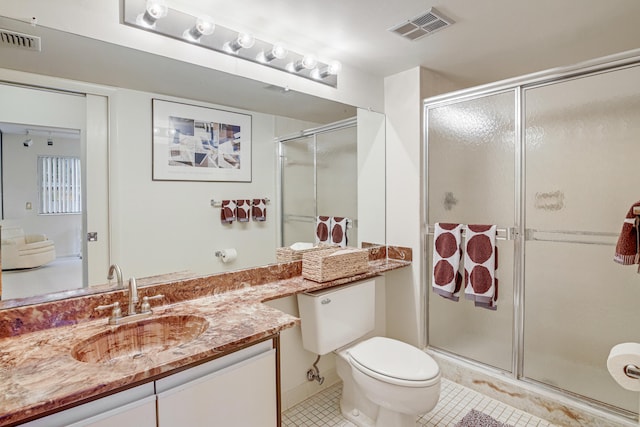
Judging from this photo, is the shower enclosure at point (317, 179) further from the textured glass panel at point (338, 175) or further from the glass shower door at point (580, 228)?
the glass shower door at point (580, 228)

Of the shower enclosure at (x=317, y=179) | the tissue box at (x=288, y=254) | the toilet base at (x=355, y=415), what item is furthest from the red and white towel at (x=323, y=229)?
the toilet base at (x=355, y=415)

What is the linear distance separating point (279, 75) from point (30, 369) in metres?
1.73

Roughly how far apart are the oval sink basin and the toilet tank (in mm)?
676

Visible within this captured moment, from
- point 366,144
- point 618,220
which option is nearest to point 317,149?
point 366,144

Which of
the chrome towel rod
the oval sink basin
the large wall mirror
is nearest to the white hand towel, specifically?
the large wall mirror

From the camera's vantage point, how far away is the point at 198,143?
5.89 feet

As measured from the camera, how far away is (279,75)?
6.55ft

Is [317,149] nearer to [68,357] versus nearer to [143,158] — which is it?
[143,158]

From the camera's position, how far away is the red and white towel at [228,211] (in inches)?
74.3

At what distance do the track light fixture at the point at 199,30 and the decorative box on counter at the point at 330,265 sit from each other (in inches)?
51.4

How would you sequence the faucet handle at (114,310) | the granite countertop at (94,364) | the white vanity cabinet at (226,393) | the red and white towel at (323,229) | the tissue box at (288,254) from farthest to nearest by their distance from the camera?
the red and white towel at (323,229)
the tissue box at (288,254)
the faucet handle at (114,310)
the white vanity cabinet at (226,393)
the granite countertop at (94,364)

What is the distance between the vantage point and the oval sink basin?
126 cm

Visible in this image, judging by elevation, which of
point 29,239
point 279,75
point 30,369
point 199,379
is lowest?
point 199,379

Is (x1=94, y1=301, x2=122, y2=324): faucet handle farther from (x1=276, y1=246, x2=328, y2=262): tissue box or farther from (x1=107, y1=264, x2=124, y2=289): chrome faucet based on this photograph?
(x1=276, y1=246, x2=328, y2=262): tissue box
